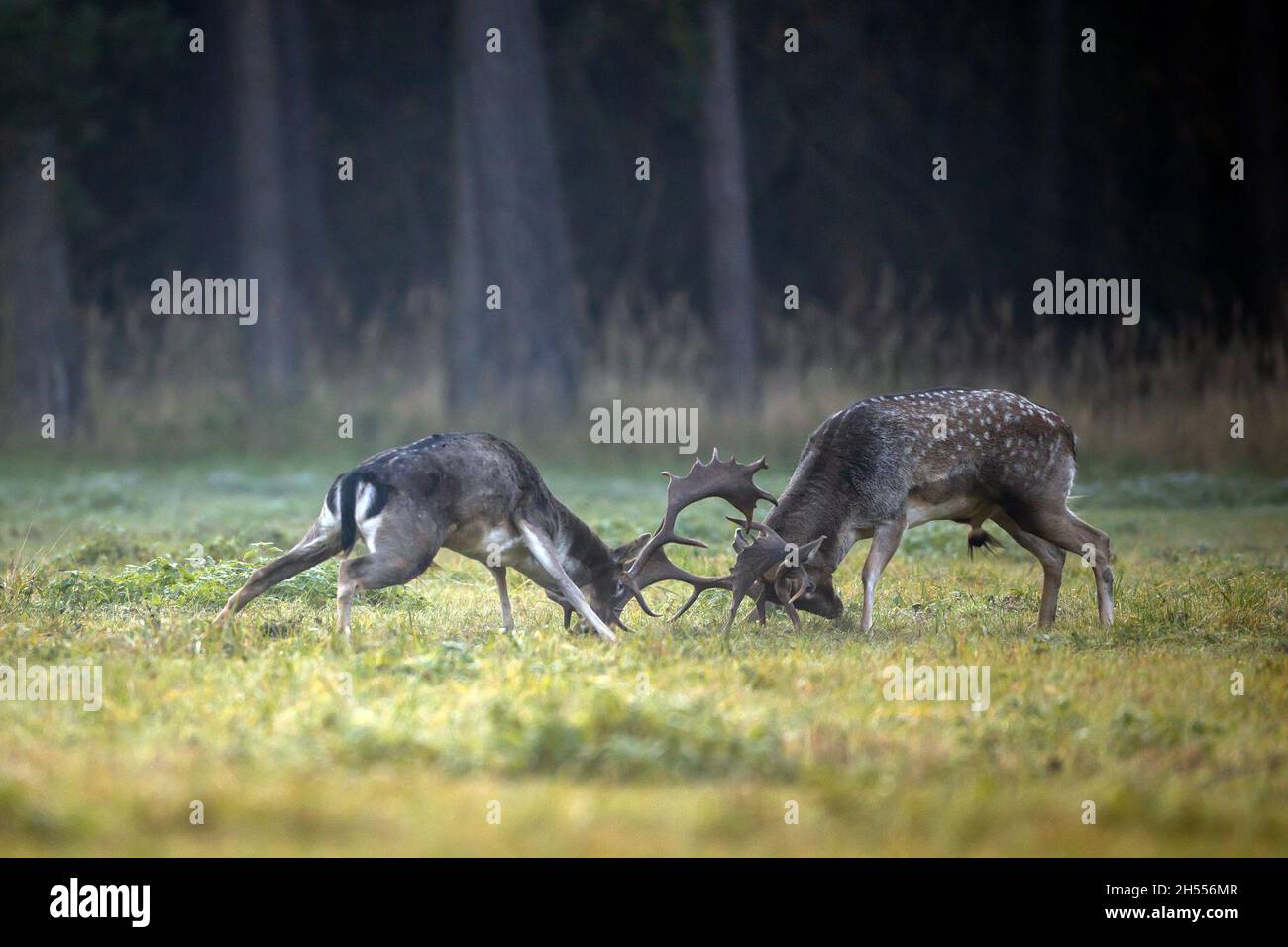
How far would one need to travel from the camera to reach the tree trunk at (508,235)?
2234 centimetres

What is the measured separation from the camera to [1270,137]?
89.6 feet

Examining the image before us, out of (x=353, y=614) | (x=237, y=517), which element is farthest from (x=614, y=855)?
(x=237, y=517)

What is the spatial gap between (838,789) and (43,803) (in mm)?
2681

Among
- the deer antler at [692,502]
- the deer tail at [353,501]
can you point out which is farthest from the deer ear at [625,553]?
the deer tail at [353,501]

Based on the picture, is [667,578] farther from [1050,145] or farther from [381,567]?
[1050,145]

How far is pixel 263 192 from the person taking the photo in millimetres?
24516

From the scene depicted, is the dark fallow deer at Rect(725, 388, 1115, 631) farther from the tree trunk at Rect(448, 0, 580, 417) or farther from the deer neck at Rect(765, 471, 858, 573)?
the tree trunk at Rect(448, 0, 580, 417)

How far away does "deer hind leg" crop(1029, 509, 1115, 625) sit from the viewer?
10086 millimetres

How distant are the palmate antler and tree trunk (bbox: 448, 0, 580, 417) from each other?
12.0 meters

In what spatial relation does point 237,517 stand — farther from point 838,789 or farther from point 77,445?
point 838,789

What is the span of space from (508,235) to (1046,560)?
13437 mm

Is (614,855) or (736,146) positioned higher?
(736,146)

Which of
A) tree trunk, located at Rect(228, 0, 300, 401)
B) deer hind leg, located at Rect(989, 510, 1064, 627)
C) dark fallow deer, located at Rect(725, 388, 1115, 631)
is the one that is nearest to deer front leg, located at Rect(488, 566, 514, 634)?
dark fallow deer, located at Rect(725, 388, 1115, 631)

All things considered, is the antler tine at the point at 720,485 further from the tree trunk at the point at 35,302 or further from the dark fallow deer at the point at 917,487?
the tree trunk at the point at 35,302
